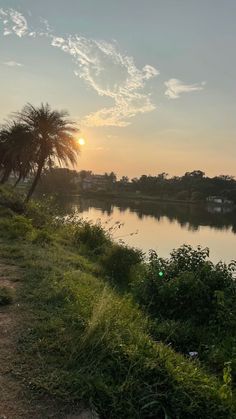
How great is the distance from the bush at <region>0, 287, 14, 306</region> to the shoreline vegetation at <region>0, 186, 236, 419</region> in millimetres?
130

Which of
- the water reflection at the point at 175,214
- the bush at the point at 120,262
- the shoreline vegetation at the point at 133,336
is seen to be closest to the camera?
the shoreline vegetation at the point at 133,336

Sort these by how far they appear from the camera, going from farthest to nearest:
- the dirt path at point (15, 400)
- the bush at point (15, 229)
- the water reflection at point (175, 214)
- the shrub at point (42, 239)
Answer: the water reflection at point (175, 214)
the bush at point (15, 229)
the shrub at point (42, 239)
the dirt path at point (15, 400)

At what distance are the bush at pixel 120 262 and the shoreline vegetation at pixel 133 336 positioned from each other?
303 mm

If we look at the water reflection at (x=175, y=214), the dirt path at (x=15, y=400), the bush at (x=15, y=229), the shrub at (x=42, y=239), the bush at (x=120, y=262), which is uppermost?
the bush at (x=15, y=229)

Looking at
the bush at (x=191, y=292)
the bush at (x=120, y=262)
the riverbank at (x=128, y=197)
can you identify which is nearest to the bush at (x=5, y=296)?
the bush at (x=191, y=292)

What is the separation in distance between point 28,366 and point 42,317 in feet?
3.57

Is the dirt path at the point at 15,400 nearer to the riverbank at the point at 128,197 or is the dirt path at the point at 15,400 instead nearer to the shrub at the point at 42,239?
the shrub at the point at 42,239

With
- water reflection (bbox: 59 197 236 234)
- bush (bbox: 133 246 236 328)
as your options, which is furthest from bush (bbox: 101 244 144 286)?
water reflection (bbox: 59 197 236 234)

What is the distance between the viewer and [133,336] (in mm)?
4031

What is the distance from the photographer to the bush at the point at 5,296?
5.04 metres

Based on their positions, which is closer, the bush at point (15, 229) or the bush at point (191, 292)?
the bush at point (191, 292)

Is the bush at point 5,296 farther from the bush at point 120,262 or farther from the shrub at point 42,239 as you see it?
the shrub at point 42,239

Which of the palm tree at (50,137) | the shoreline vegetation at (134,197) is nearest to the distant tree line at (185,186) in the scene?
the shoreline vegetation at (134,197)

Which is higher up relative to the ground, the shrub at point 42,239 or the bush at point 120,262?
the shrub at point 42,239
